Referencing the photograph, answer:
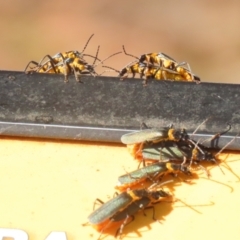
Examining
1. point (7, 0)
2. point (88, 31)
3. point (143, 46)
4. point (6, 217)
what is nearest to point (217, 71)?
point (143, 46)

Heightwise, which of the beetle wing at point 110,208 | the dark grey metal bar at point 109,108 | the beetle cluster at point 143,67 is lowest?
the beetle wing at point 110,208

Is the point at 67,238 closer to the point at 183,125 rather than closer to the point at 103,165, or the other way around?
the point at 103,165

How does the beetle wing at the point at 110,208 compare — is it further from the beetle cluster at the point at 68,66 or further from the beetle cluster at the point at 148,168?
the beetle cluster at the point at 68,66

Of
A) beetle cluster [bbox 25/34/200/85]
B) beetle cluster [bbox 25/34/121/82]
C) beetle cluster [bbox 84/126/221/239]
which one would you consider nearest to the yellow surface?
beetle cluster [bbox 84/126/221/239]

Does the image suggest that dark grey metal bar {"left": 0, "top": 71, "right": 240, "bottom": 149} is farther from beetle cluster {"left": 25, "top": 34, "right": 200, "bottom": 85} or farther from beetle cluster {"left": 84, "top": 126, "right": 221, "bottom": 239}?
beetle cluster {"left": 25, "top": 34, "right": 200, "bottom": 85}

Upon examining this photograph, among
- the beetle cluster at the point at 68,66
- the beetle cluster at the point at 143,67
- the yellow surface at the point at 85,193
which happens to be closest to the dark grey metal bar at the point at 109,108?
the yellow surface at the point at 85,193

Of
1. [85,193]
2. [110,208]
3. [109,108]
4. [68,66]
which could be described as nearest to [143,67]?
[68,66]

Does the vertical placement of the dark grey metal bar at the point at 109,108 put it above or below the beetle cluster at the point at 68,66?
below

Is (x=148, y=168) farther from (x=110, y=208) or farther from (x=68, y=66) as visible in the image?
(x=68, y=66)
